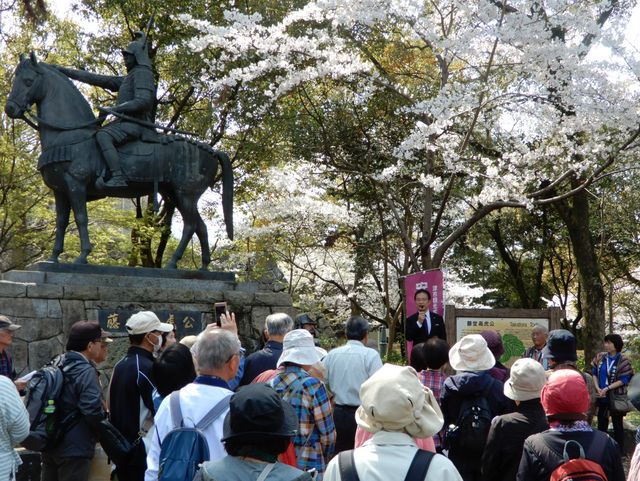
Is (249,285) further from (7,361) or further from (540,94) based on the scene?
(540,94)

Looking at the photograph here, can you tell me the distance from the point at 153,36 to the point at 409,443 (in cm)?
1623

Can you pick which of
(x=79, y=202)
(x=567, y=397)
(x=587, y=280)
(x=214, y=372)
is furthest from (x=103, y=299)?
(x=587, y=280)

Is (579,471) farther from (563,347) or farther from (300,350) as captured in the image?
(563,347)

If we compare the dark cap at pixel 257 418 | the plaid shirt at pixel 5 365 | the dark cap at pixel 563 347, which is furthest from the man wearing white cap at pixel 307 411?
the plaid shirt at pixel 5 365

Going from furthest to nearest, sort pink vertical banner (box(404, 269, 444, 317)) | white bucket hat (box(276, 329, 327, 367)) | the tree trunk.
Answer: the tree trunk < pink vertical banner (box(404, 269, 444, 317)) < white bucket hat (box(276, 329, 327, 367))

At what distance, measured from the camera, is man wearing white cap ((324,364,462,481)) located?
259 centimetres

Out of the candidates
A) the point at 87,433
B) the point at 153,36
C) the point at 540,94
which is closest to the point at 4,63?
the point at 153,36

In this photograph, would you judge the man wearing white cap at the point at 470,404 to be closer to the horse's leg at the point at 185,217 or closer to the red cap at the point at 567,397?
the red cap at the point at 567,397

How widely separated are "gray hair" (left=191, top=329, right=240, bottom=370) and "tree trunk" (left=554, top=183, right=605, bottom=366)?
12.0m

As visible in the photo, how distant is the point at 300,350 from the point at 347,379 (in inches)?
47.5

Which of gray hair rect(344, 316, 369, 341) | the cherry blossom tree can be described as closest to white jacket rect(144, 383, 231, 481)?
gray hair rect(344, 316, 369, 341)

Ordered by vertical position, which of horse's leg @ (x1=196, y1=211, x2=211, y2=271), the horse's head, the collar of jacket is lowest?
the collar of jacket

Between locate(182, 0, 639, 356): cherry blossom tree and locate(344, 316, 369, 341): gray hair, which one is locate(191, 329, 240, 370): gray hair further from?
locate(182, 0, 639, 356): cherry blossom tree

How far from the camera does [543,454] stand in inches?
131
